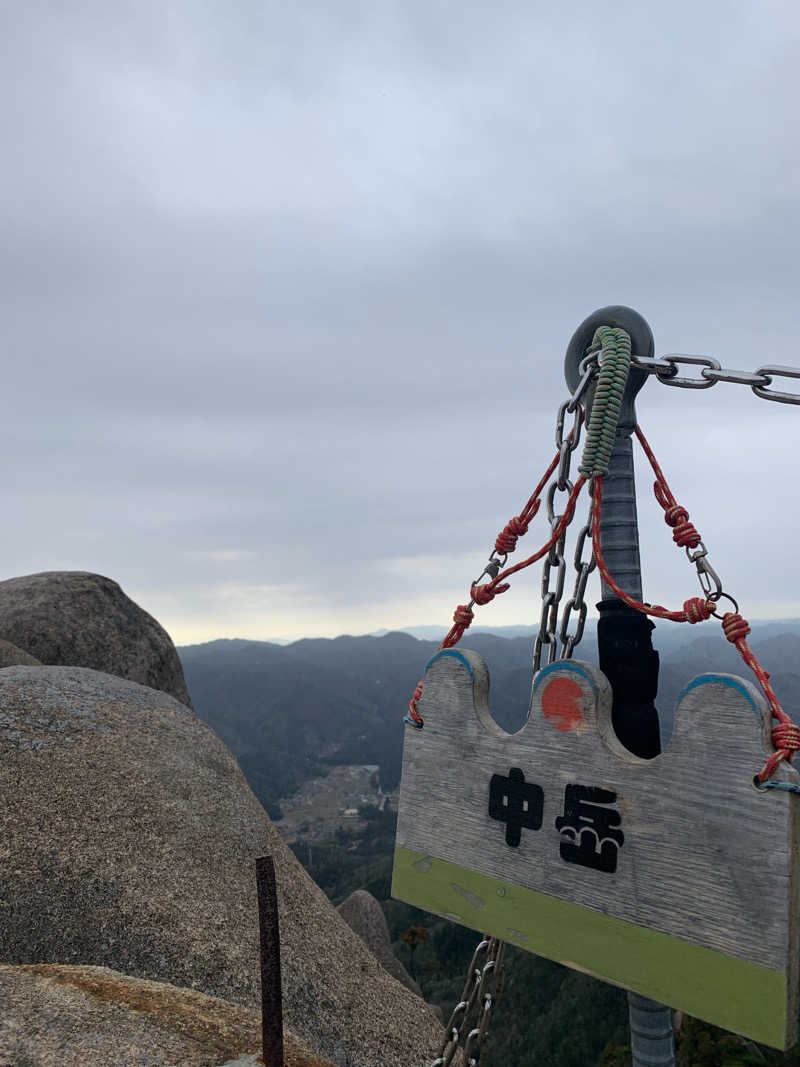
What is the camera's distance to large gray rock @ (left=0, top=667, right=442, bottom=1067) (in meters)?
7.87

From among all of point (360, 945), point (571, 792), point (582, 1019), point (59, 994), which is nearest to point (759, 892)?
point (571, 792)

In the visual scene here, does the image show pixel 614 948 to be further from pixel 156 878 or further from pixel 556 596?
pixel 156 878

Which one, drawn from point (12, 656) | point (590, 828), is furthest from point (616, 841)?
point (12, 656)

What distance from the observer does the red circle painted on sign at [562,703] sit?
3850mm

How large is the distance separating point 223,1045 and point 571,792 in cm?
306

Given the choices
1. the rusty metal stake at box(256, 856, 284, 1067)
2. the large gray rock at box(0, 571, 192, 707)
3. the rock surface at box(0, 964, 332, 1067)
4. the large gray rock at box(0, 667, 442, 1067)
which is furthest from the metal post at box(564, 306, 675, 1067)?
the large gray rock at box(0, 571, 192, 707)

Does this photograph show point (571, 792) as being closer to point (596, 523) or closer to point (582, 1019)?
point (596, 523)

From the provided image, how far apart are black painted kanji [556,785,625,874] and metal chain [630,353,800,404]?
230 centimetres

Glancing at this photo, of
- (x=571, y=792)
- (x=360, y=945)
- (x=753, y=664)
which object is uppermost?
(x=753, y=664)

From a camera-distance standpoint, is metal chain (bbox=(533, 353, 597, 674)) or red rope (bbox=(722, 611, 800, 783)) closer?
red rope (bbox=(722, 611, 800, 783))

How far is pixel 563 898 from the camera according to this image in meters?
3.73

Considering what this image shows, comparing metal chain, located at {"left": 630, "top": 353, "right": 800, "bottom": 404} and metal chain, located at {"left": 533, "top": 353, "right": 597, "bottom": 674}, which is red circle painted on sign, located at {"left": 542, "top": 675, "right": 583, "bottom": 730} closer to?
metal chain, located at {"left": 533, "top": 353, "right": 597, "bottom": 674}

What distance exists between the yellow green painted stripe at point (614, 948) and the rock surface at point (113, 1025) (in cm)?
174

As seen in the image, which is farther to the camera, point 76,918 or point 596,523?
point 76,918
